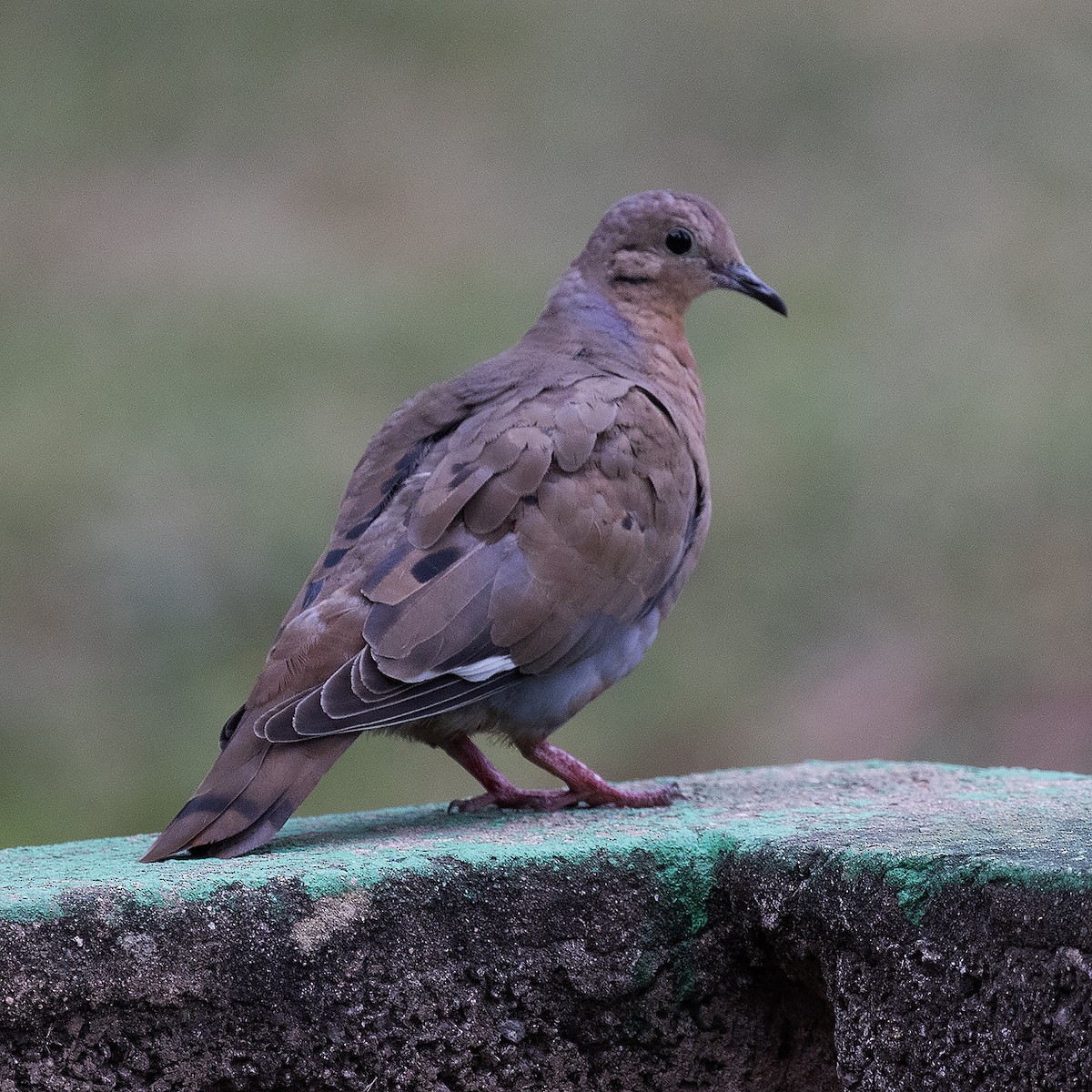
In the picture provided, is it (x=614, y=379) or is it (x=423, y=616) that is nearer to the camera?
(x=423, y=616)

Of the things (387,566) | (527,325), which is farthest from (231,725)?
(527,325)

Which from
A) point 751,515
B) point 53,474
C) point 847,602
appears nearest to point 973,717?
point 847,602

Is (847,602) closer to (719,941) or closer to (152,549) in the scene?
(152,549)

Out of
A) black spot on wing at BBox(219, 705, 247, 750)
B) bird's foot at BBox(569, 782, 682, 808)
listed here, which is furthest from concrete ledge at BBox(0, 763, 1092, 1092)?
bird's foot at BBox(569, 782, 682, 808)

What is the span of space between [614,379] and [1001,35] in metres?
10.8

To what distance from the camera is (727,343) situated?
10930mm

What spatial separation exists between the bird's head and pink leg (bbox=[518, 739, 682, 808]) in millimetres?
1170

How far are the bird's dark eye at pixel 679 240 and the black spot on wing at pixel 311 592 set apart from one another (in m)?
1.34

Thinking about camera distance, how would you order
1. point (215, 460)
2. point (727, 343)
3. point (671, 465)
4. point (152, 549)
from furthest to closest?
1. point (727, 343)
2. point (215, 460)
3. point (152, 549)
4. point (671, 465)

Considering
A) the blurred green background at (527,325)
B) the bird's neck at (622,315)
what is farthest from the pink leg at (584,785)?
the blurred green background at (527,325)

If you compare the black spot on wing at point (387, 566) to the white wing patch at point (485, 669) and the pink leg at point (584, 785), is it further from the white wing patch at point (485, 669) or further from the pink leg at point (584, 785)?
the pink leg at point (584, 785)

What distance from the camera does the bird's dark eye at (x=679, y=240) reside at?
4652 mm

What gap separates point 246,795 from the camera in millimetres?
3379

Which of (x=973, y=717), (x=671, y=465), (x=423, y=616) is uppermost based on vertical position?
(x=671, y=465)
